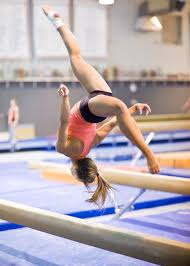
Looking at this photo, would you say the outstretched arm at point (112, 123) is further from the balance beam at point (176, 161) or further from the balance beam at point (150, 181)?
the balance beam at point (176, 161)

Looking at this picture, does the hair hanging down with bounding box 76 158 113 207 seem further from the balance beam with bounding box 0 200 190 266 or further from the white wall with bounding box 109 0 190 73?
the white wall with bounding box 109 0 190 73

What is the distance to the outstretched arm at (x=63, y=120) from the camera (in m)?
3.13

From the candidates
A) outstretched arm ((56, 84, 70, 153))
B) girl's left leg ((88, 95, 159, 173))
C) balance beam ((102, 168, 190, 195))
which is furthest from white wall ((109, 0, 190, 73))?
girl's left leg ((88, 95, 159, 173))

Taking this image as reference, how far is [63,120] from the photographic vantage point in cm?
328

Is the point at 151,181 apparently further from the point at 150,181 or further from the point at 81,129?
the point at 81,129

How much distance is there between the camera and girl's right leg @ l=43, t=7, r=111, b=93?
3.51m

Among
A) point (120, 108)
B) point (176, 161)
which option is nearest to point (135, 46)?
point (176, 161)

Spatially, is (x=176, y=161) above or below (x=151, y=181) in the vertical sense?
below

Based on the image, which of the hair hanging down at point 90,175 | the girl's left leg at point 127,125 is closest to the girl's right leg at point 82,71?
the girl's left leg at point 127,125

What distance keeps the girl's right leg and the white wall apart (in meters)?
8.44

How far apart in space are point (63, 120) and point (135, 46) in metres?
9.57

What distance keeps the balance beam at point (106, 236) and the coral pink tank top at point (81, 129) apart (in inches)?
23.7

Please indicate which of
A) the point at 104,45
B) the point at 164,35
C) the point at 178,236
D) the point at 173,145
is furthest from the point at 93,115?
the point at 164,35

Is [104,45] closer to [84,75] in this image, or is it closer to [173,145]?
[173,145]
